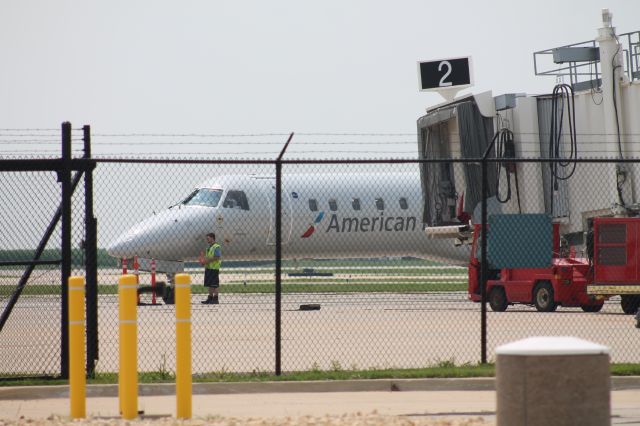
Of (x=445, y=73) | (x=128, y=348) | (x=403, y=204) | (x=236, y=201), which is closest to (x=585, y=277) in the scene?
(x=445, y=73)

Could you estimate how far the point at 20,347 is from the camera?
61.5 feet

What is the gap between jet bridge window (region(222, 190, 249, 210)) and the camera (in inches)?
1313

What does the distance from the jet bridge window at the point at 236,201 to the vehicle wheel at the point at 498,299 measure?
8.97 m

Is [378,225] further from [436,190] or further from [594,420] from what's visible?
[594,420]

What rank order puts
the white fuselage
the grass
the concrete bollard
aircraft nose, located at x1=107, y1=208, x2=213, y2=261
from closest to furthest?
the concrete bollard < the grass < aircraft nose, located at x1=107, y1=208, x2=213, y2=261 < the white fuselage

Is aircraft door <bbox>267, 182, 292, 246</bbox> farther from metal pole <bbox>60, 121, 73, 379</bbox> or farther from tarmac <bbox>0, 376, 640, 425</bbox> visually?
tarmac <bbox>0, 376, 640, 425</bbox>

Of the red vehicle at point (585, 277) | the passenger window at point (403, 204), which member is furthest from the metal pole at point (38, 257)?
the passenger window at point (403, 204)

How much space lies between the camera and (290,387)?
1293cm

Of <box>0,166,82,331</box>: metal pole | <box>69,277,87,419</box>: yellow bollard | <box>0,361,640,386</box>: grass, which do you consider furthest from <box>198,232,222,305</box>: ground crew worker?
<box>69,277,87,419</box>: yellow bollard

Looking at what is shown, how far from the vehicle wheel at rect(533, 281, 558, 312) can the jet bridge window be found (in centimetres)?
996

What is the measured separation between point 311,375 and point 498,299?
1341cm

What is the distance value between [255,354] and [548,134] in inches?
436

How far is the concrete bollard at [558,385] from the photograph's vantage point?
7.93m

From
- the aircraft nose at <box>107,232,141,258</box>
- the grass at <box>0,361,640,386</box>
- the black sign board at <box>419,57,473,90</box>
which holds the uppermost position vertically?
the black sign board at <box>419,57,473,90</box>
